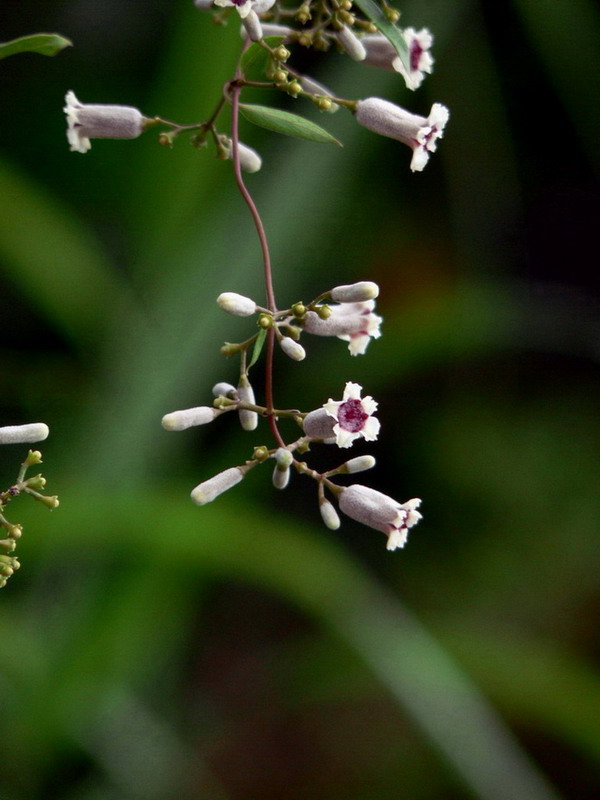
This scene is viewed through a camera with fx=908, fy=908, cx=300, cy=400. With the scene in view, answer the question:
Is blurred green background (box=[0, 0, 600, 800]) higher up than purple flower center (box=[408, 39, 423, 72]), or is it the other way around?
purple flower center (box=[408, 39, 423, 72])

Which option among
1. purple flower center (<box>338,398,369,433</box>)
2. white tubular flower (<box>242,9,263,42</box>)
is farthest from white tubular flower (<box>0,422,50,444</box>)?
white tubular flower (<box>242,9,263,42</box>)

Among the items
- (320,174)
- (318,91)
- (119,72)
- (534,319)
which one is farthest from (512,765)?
(119,72)

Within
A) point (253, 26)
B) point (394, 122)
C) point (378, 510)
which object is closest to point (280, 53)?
point (253, 26)

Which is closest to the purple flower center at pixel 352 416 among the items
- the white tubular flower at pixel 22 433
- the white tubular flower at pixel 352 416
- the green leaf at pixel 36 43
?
the white tubular flower at pixel 352 416

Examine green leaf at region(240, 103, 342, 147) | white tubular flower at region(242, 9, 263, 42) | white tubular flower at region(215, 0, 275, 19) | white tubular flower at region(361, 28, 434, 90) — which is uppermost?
white tubular flower at region(361, 28, 434, 90)

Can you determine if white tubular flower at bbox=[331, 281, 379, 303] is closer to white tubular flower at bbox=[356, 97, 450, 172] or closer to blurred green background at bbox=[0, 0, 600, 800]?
white tubular flower at bbox=[356, 97, 450, 172]

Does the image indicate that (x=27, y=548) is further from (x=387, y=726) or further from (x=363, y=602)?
(x=387, y=726)

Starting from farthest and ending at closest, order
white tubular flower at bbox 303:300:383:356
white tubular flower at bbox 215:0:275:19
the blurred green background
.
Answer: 1. the blurred green background
2. white tubular flower at bbox 303:300:383:356
3. white tubular flower at bbox 215:0:275:19

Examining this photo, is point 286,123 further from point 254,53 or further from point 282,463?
point 282,463
